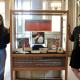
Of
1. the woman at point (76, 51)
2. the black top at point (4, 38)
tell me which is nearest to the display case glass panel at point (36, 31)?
the black top at point (4, 38)

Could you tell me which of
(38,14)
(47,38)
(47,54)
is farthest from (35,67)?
(38,14)

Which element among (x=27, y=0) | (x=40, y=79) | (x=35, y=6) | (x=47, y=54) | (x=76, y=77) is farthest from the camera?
(x=27, y=0)

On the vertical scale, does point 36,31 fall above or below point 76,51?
above

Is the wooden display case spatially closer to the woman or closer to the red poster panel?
the red poster panel

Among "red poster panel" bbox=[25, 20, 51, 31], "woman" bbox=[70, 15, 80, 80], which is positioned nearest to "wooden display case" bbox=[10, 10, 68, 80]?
"red poster panel" bbox=[25, 20, 51, 31]

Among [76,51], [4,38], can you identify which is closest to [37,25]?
[4,38]

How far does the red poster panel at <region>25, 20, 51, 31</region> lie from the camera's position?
4172 millimetres

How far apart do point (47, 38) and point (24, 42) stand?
47 cm

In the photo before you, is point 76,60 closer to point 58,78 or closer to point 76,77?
point 76,77

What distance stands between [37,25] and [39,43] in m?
0.36

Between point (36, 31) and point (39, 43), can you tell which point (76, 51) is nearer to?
point (39, 43)

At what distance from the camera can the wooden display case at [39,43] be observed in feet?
13.5

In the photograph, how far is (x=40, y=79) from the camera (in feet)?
15.3

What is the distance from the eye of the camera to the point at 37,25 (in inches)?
165
